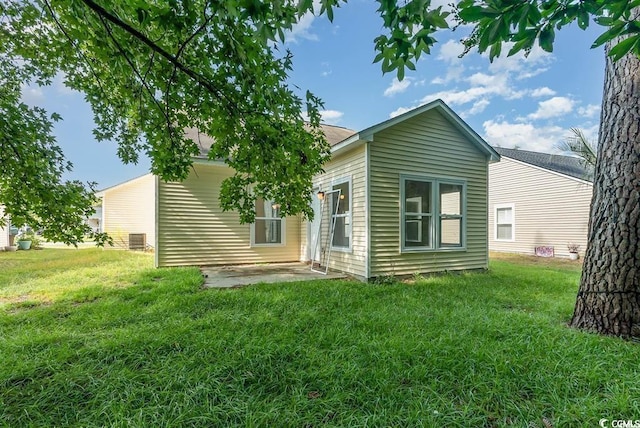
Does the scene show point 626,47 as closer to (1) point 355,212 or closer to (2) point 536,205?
(1) point 355,212

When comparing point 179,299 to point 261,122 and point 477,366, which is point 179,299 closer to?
point 261,122

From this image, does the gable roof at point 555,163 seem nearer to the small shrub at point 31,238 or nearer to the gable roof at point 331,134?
the gable roof at point 331,134

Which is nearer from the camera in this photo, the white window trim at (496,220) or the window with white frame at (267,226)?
the window with white frame at (267,226)

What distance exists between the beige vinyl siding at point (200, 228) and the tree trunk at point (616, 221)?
6621 millimetres

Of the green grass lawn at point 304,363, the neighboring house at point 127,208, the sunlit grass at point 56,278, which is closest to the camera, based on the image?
the green grass lawn at point 304,363

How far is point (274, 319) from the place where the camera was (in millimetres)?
3443

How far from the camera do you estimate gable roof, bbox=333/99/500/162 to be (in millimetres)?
5660

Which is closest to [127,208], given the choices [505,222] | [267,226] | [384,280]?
[267,226]

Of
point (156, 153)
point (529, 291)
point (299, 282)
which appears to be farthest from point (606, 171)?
point (156, 153)

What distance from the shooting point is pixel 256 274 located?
6398 mm

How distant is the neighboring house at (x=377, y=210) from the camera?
595 centimetres

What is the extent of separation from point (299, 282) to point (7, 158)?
4167mm

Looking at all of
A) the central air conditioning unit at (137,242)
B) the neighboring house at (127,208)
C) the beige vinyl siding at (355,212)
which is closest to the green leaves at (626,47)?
the beige vinyl siding at (355,212)

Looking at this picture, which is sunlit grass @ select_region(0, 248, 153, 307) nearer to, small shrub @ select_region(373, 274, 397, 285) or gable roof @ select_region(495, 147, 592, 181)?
small shrub @ select_region(373, 274, 397, 285)
